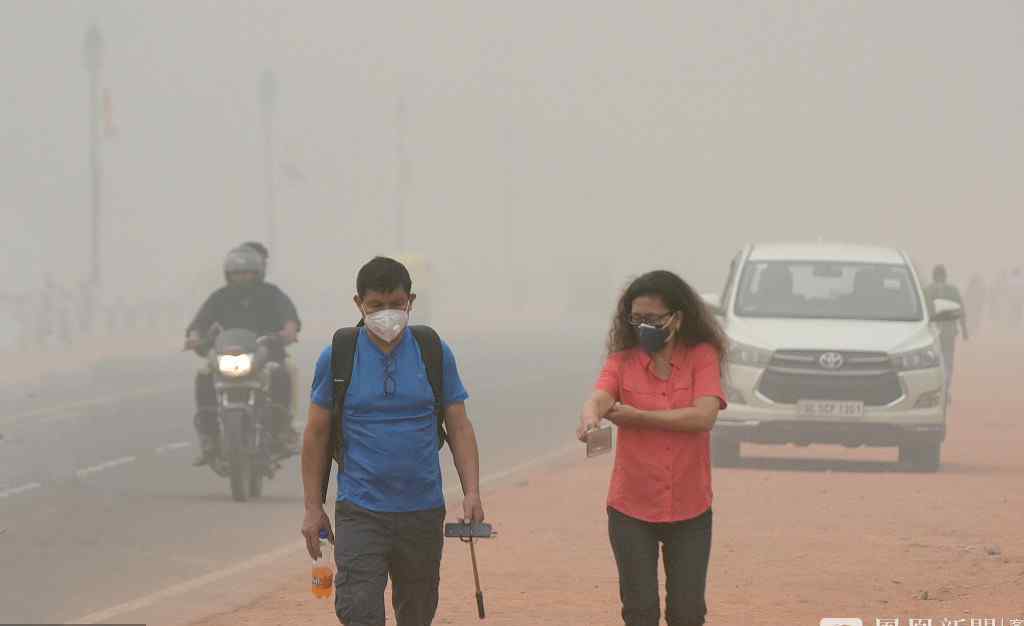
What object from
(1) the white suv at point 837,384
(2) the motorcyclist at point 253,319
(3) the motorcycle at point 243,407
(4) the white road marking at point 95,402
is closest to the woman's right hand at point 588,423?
(3) the motorcycle at point 243,407

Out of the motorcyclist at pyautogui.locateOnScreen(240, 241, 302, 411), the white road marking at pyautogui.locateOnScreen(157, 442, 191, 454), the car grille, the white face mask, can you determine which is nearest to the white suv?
the car grille

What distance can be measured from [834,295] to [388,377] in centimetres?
1268

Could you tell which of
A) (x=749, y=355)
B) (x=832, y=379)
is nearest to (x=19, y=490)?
(x=749, y=355)

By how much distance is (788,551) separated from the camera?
A: 39.9ft

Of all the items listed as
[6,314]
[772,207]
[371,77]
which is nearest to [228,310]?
[6,314]

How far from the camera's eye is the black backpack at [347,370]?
6.38 metres

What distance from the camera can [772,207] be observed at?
5487 inches

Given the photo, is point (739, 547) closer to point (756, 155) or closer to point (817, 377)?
point (817, 377)

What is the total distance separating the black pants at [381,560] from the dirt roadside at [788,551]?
2.80 metres

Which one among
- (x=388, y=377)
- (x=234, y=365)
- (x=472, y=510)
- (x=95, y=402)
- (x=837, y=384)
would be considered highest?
(x=388, y=377)

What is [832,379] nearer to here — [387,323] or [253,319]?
[253,319]

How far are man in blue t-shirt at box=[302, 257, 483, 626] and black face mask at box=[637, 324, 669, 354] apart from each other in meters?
0.59

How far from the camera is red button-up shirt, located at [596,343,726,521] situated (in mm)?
6594

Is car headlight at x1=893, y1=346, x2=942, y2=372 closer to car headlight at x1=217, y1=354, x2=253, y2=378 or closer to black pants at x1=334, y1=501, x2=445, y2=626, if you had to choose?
car headlight at x1=217, y1=354, x2=253, y2=378
